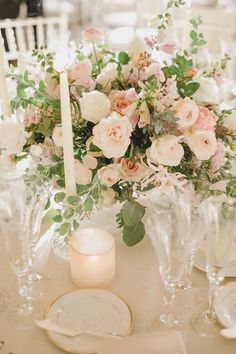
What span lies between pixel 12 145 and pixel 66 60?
28 cm

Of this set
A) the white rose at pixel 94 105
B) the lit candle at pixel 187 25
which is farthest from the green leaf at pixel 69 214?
the lit candle at pixel 187 25

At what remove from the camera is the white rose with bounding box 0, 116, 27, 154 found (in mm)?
1156

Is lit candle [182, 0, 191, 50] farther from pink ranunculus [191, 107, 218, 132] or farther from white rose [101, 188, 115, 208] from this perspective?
white rose [101, 188, 115, 208]

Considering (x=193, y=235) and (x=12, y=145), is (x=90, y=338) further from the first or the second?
(x=12, y=145)

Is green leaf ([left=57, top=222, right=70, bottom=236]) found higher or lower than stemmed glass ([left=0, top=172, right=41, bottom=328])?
lower

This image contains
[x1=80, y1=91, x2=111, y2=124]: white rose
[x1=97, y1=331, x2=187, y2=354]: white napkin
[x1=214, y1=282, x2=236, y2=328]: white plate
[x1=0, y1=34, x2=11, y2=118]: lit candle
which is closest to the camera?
[x1=97, y1=331, x2=187, y2=354]: white napkin

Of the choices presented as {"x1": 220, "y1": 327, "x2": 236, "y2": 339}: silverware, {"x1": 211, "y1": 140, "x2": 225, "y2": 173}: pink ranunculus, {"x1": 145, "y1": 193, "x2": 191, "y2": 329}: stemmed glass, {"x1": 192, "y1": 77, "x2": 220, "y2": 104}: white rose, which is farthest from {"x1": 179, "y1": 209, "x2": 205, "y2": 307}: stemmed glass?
{"x1": 192, "y1": 77, "x2": 220, "y2": 104}: white rose

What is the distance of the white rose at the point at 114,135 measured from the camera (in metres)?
1.05

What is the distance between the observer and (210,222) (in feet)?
2.97

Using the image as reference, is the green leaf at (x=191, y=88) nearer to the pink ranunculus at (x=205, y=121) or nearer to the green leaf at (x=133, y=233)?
the pink ranunculus at (x=205, y=121)

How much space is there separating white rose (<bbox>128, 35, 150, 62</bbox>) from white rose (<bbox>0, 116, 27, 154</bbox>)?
1.21ft

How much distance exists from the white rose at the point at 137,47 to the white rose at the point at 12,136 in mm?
368

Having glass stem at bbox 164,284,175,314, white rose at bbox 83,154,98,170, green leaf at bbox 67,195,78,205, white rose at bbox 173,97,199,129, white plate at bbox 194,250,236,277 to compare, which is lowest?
white plate at bbox 194,250,236,277

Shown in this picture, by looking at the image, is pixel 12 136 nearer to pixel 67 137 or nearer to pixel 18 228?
pixel 67 137
